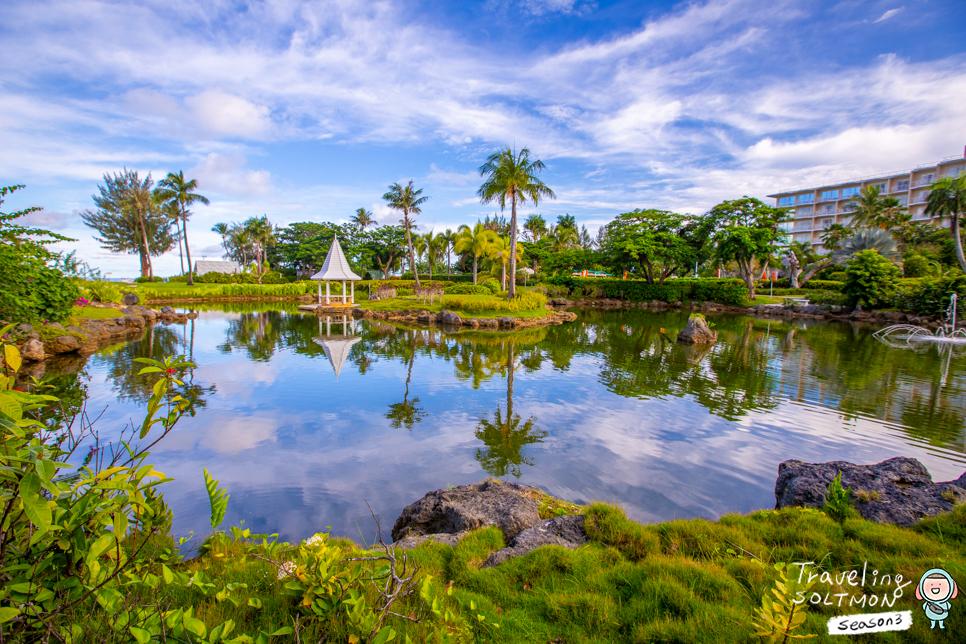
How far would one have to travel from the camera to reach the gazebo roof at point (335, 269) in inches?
1217

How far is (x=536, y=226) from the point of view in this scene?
60.3 m

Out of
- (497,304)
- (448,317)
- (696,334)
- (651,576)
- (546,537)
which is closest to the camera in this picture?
(651,576)

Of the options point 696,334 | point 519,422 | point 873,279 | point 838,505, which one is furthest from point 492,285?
point 838,505

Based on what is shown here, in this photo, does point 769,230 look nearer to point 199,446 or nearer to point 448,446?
point 448,446

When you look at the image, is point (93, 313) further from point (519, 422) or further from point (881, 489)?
point (881, 489)

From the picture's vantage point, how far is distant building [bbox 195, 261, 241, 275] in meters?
64.5

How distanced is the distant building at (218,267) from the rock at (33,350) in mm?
57442

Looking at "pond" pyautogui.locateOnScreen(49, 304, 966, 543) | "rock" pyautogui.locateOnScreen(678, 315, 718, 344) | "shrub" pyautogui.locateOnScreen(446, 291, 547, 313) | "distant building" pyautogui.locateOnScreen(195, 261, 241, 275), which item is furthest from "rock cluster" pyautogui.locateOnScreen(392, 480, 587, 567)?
"distant building" pyautogui.locateOnScreen(195, 261, 241, 275)

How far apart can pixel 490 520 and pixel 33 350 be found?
14446 millimetres

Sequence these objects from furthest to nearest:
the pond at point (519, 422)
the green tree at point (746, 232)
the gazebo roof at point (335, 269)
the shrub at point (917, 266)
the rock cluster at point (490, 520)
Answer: the green tree at point (746, 232) → the gazebo roof at point (335, 269) → the shrub at point (917, 266) → the pond at point (519, 422) → the rock cluster at point (490, 520)

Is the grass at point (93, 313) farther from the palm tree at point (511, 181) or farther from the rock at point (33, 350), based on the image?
the palm tree at point (511, 181)

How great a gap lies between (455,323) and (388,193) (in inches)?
769

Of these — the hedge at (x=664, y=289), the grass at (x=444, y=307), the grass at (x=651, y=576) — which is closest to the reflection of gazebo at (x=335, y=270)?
the grass at (x=444, y=307)

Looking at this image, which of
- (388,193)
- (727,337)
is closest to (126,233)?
(388,193)
